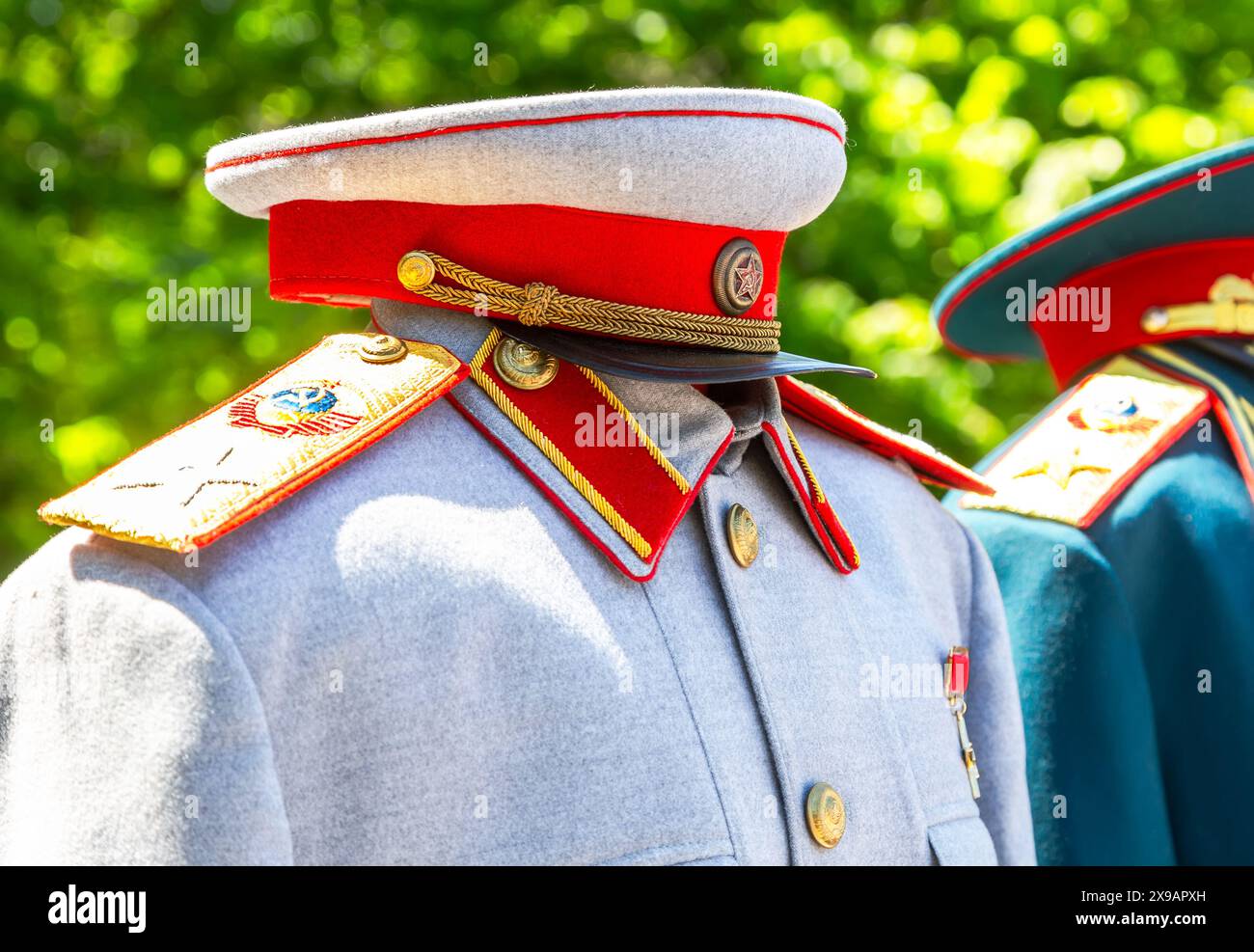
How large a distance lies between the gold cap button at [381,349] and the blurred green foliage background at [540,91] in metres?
3.79

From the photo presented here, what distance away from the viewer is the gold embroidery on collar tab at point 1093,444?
2.25 meters

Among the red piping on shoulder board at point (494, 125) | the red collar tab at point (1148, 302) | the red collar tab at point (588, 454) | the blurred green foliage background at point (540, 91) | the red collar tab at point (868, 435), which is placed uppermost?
the blurred green foliage background at point (540, 91)

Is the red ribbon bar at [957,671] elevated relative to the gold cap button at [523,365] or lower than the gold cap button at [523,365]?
lower

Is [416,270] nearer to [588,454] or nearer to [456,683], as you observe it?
[588,454]

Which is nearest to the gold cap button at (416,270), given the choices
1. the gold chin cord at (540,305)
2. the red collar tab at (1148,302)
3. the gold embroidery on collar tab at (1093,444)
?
the gold chin cord at (540,305)

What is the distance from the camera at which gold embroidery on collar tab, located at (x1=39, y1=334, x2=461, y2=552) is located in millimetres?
1237

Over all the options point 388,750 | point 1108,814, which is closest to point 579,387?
point 388,750

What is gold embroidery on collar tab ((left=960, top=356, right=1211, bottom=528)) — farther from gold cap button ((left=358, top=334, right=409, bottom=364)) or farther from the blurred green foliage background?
the blurred green foliage background

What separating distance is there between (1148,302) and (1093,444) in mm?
272

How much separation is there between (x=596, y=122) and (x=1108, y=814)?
1.23 m

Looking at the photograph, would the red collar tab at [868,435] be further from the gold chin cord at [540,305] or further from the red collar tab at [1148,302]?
the red collar tab at [1148,302]

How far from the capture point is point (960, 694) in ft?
5.49

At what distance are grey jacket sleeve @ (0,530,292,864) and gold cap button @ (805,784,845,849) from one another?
45cm

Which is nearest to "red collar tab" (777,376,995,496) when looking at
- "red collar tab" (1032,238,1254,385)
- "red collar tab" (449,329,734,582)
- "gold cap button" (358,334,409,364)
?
"red collar tab" (449,329,734,582)
